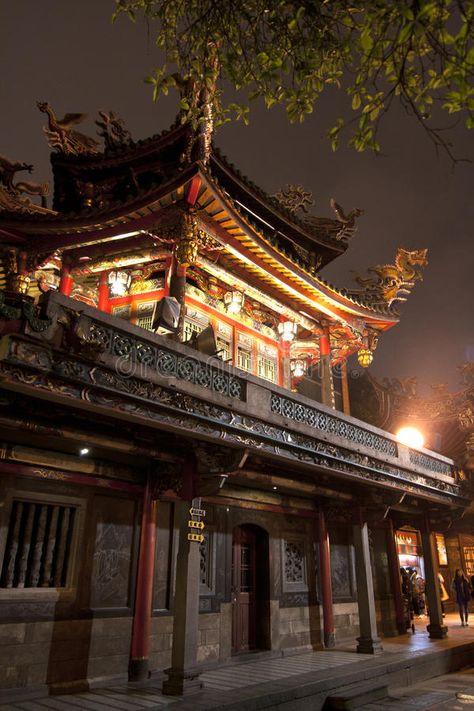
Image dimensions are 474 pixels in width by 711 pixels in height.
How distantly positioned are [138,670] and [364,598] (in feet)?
18.4

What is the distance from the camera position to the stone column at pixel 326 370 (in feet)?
44.5

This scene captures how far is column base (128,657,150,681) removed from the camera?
771cm

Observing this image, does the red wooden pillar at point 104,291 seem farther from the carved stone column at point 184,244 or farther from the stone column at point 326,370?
the stone column at point 326,370

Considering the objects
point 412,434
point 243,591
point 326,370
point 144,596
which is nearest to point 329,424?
point 243,591

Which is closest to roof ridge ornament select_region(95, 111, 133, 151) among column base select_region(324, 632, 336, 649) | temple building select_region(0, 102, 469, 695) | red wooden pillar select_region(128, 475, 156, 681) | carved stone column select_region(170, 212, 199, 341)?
temple building select_region(0, 102, 469, 695)

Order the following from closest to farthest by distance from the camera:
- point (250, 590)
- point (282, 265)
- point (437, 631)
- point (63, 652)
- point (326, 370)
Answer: point (63, 652), point (250, 590), point (282, 265), point (437, 631), point (326, 370)

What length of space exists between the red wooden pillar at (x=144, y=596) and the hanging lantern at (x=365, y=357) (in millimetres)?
8464

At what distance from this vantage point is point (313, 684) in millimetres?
7824

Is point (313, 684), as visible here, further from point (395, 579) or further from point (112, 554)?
point (395, 579)

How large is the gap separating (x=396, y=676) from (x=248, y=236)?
904 cm

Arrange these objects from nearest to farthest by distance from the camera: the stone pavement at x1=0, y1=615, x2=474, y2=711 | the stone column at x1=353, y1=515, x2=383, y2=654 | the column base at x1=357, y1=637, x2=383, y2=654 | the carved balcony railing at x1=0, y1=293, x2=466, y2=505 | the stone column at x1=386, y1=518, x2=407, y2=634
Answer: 1. the carved balcony railing at x1=0, y1=293, x2=466, y2=505
2. the stone pavement at x1=0, y1=615, x2=474, y2=711
3. the column base at x1=357, y1=637, x2=383, y2=654
4. the stone column at x1=353, y1=515, x2=383, y2=654
5. the stone column at x1=386, y1=518, x2=407, y2=634

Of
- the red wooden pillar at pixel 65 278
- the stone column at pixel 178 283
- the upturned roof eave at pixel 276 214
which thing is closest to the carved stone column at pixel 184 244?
the stone column at pixel 178 283

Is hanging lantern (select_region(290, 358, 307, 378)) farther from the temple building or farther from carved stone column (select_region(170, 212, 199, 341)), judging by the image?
carved stone column (select_region(170, 212, 199, 341))

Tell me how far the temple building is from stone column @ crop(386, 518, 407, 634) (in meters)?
0.06
